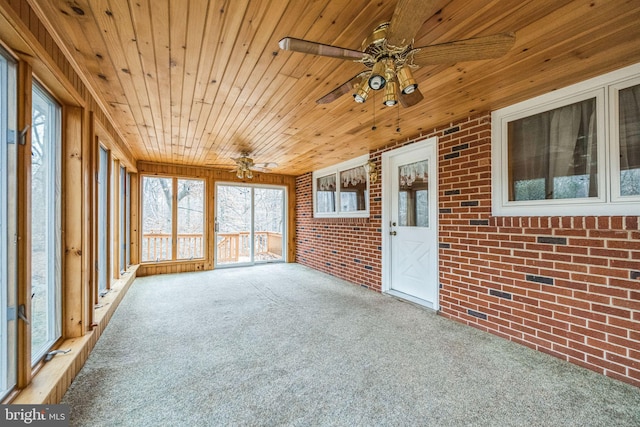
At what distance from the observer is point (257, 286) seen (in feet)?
14.1

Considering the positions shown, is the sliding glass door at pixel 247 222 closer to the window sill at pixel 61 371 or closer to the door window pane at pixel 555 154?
the window sill at pixel 61 371

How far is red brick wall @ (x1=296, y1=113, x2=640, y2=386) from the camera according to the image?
1867 mm

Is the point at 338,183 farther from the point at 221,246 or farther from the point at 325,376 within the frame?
the point at 325,376

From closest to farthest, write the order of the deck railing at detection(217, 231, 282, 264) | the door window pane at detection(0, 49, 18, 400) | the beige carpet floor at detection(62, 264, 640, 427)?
the door window pane at detection(0, 49, 18, 400), the beige carpet floor at detection(62, 264, 640, 427), the deck railing at detection(217, 231, 282, 264)

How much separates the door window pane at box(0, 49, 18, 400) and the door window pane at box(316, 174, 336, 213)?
441 centimetres

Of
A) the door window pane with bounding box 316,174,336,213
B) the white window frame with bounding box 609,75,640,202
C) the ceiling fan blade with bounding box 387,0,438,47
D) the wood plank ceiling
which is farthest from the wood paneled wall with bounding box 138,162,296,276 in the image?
the white window frame with bounding box 609,75,640,202

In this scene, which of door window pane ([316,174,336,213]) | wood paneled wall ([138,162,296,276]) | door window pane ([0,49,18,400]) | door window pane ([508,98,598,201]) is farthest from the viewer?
door window pane ([316,174,336,213])

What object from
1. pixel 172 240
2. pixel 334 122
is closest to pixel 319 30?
pixel 334 122

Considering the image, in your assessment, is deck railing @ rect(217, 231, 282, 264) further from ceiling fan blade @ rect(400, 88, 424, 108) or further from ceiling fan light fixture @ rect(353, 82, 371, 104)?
ceiling fan light fixture @ rect(353, 82, 371, 104)

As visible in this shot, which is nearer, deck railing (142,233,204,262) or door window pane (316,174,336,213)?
deck railing (142,233,204,262)

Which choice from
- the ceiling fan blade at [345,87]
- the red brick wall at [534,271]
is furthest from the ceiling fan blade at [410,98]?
the red brick wall at [534,271]

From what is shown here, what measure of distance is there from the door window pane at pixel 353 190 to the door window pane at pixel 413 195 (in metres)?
0.89

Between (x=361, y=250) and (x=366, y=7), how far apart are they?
3532 mm

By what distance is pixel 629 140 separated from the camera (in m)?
1.92
